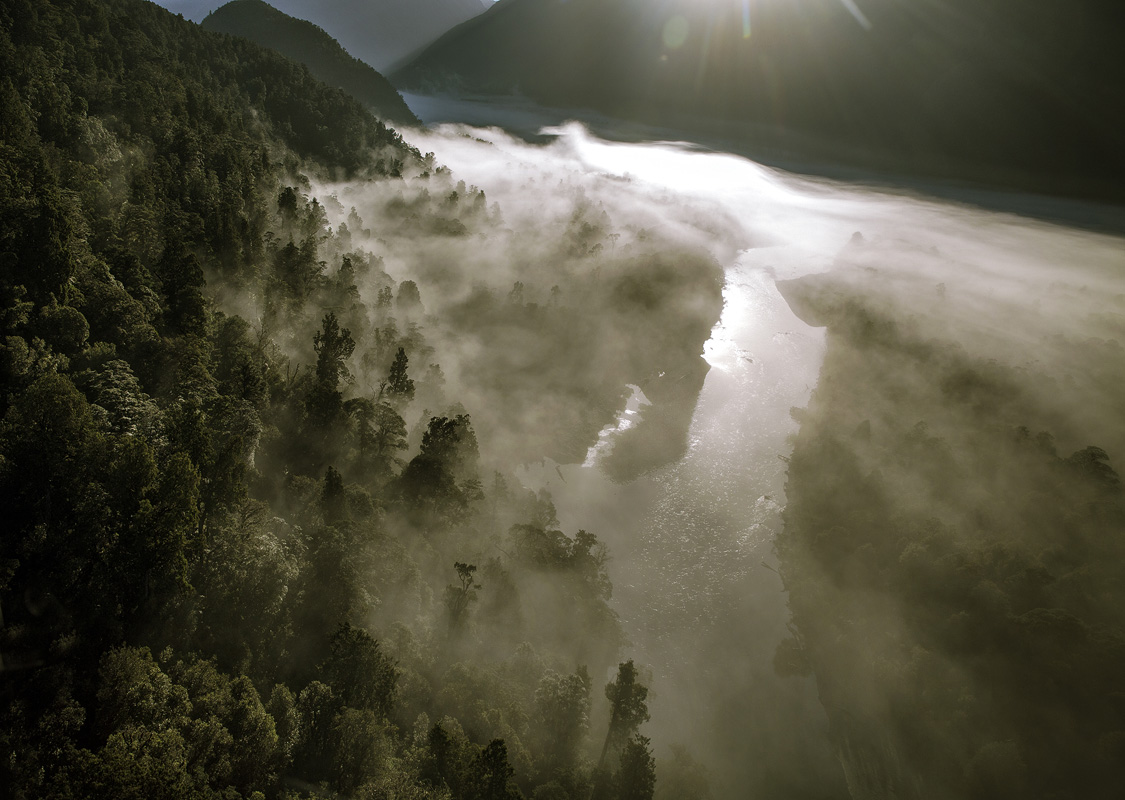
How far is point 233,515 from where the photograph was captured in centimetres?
4484

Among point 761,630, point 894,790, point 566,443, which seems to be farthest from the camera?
point 566,443

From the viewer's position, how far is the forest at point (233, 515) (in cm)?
3412

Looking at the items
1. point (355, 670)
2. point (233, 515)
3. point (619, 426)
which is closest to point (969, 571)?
point (619, 426)

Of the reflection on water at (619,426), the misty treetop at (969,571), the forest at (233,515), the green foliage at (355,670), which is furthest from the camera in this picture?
the reflection on water at (619,426)

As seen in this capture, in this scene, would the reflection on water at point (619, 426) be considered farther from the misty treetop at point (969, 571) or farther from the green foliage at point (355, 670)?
the green foliage at point (355, 670)

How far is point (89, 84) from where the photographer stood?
275ft

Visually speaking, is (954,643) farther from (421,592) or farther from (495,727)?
(421,592)

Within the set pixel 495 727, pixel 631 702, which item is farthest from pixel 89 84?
pixel 631 702

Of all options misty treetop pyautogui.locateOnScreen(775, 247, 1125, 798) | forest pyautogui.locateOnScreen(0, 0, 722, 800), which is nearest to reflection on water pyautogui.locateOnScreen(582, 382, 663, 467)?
forest pyautogui.locateOnScreen(0, 0, 722, 800)

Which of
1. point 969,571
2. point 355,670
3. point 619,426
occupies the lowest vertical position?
point 619,426

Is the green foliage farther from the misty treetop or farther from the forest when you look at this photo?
the misty treetop

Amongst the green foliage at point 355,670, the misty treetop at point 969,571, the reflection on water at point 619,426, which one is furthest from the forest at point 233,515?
the misty treetop at point 969,571

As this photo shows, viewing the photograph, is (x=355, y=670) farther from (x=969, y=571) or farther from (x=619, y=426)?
(x=969, y=571)

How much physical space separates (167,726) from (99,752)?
333cm
